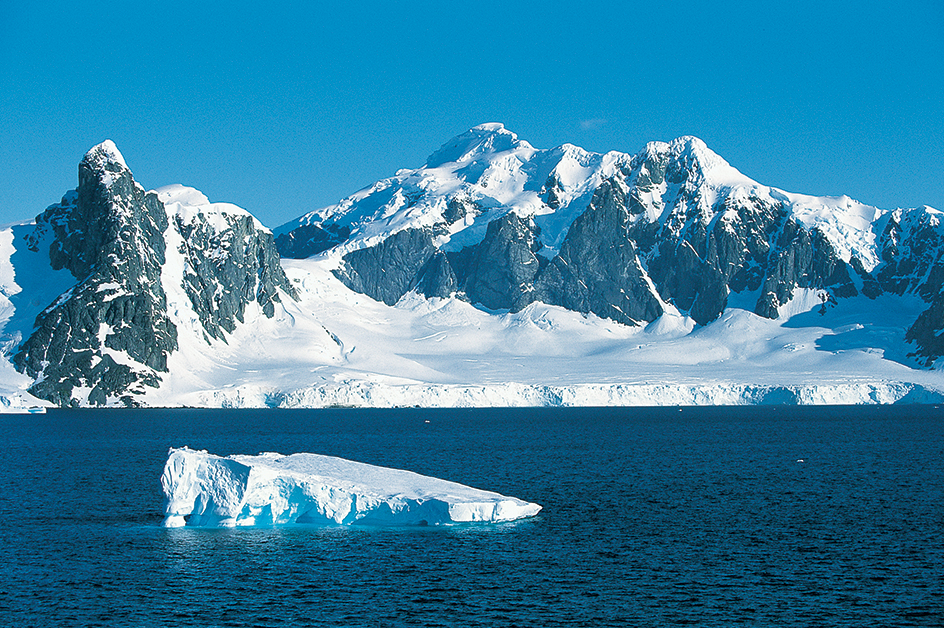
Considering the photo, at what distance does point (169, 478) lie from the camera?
56469 mm

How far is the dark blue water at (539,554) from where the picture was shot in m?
40.2

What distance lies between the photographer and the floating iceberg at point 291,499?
5566 centimetres

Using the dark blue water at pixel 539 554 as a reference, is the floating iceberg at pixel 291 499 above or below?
above

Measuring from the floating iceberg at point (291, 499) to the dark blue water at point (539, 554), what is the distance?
1.15 meters

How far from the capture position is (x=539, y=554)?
165ft

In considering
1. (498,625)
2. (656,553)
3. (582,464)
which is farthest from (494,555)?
(582,464)

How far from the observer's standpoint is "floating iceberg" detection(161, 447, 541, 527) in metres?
55.7

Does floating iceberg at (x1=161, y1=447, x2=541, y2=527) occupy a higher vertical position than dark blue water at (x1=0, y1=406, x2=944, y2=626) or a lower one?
higher

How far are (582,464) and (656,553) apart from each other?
142 feet

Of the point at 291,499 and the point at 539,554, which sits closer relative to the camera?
the point at 539,554

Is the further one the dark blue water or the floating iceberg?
the floating iceberg

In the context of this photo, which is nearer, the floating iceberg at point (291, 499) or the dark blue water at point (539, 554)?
the dark blue water at point (539, 554)

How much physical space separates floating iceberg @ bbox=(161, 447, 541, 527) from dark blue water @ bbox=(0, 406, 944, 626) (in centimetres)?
115

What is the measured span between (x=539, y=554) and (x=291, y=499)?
1578cm
